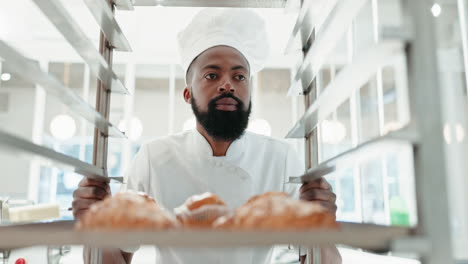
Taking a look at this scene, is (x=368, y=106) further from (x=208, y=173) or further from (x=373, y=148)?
(x=373, y=148)

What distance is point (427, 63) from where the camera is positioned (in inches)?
19.1

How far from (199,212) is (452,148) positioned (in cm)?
419

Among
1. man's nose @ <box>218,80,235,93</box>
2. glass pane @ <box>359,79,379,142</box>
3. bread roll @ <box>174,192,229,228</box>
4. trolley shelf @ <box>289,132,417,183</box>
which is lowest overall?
bread roll @ <box>174,192,229,228</box>

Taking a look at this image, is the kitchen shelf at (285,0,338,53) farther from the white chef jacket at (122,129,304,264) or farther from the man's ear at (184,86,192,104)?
the man's ear at (184,86,192,104)

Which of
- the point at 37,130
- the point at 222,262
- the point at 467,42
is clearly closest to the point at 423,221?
the point at 222,262

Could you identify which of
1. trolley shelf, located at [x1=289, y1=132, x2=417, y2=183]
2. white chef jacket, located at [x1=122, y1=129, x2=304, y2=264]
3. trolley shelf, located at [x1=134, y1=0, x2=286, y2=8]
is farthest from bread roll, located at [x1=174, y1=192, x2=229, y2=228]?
white chef jacket, located at [x1=122, y1=129, x2=304, y2=264]

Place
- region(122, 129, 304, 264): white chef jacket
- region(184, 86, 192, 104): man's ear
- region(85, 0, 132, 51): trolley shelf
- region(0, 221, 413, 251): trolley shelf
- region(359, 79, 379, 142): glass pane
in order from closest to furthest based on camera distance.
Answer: region(0, 221, 413, 251): trolley shelf → region(85, 0, 132, 51): trolley shelf → region(122, 129, 304, 264): white chef jacket → region(184, 86, 192, 104): man's ear → region(359, 79, 379, 142): glass pane

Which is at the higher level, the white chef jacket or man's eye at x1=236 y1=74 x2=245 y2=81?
man's eye at x1=236 y1=74 x2=245 y2=81

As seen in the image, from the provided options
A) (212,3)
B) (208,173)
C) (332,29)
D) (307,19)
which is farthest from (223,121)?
(332,29)

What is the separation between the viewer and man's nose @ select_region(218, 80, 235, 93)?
153cm

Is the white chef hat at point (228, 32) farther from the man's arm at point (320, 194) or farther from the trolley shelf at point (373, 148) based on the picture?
the trolley shelf at point (373, 148)

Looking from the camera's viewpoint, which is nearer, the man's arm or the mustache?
the man's arm

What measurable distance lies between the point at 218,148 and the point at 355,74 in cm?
111

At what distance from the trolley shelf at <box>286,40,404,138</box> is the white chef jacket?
0.68 meters
